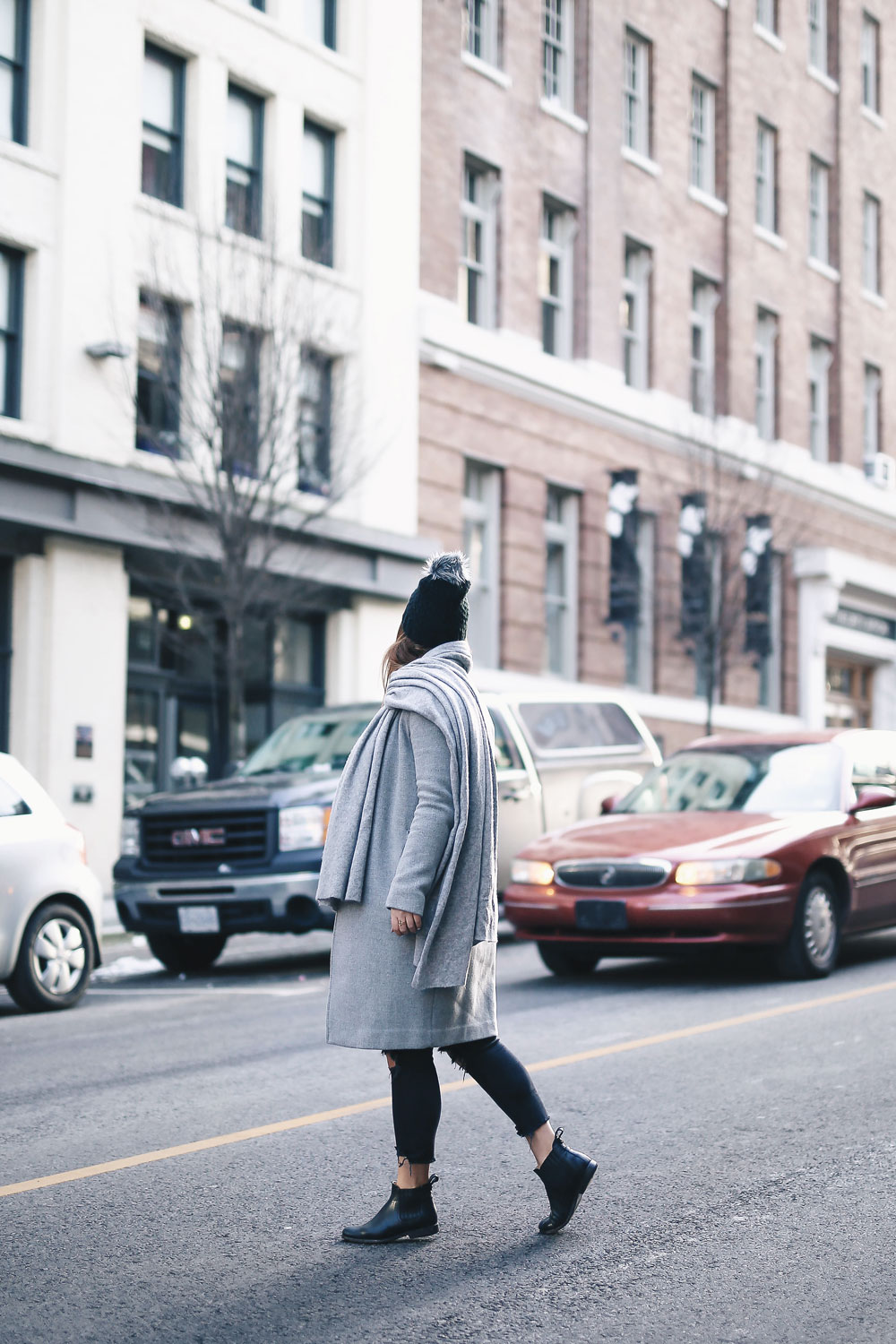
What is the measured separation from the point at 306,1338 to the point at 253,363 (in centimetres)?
1478

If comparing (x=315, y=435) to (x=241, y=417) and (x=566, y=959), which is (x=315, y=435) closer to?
(x=241, y=417)

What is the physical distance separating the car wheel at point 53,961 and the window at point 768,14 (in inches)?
1034

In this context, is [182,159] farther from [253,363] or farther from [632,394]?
[632,394]

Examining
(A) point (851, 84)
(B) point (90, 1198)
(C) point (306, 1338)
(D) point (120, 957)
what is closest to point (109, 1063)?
(B) point (90, 1198)

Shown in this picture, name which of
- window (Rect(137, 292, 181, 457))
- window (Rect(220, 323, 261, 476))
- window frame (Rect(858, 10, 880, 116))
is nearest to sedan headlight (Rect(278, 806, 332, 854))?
window (Rect(220, 323, 261, 476))

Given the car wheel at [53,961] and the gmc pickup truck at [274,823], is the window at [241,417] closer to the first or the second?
the gmc pickup truck at [274,823]

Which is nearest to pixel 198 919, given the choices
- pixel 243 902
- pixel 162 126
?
pixel 243 902

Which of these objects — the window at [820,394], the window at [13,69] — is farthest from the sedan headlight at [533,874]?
the window at [820,394]

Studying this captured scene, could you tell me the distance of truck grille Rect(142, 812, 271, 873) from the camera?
38.3 ft

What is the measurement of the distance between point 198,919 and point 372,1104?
5.15 m

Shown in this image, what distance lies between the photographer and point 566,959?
11.1 meters

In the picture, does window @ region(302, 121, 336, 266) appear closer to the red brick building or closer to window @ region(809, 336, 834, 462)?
the red brick building

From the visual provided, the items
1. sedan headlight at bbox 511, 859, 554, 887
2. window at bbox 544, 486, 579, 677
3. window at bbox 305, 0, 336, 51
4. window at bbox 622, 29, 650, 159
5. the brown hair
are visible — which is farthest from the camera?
window at bbox 622, 29, 650, 159

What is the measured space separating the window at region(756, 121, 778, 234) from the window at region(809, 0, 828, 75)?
111 inches
